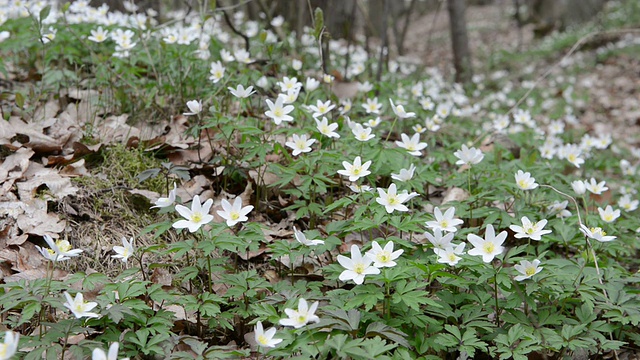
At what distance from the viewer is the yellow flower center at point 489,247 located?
215 cm

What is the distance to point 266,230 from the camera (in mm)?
2717

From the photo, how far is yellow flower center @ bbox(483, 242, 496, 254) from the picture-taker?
2151mm

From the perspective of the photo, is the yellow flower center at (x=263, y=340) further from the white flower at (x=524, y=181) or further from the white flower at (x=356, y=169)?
the white flower at (x=524, y=181)

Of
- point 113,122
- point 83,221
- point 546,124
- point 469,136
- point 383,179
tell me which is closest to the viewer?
point 83,221

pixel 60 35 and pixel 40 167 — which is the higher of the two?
pixel 60 35

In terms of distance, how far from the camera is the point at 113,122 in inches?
138

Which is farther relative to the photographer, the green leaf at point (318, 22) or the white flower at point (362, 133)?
the green leaf at point (318, 22)

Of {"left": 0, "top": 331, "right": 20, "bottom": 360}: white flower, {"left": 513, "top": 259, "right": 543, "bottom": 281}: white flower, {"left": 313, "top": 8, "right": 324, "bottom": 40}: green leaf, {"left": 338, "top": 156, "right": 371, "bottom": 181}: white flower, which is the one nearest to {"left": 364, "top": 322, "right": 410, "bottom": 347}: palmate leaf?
{"left": 513, "top": 259, "right": 543, "bottom": 281}: white flower

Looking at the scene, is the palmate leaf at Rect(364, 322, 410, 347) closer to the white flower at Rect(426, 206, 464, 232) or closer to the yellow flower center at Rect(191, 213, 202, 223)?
the white flower at Rect(426, 206, 464, 232)

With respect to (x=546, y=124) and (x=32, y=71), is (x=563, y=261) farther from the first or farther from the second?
(x=546, y=124)

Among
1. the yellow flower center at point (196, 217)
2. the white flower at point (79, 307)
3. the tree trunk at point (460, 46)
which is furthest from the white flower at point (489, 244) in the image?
Result: the tree trunk at point (460, 46)

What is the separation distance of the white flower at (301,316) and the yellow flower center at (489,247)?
789 millimetres

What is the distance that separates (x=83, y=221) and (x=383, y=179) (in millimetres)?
1733

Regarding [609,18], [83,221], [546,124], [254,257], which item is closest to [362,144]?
[254,257]
